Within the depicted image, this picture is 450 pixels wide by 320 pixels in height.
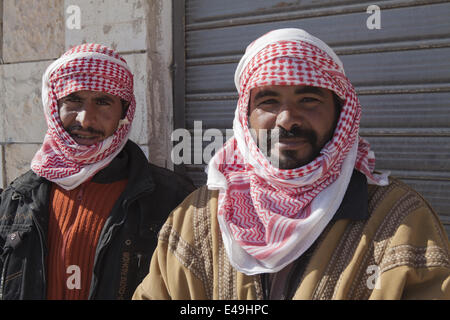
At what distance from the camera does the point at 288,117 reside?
1.71 meters

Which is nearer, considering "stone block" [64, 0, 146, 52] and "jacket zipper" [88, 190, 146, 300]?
"jacket zipper" [88, 190, 146, 300]

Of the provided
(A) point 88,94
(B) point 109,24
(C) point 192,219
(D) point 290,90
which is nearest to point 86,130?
(A) point 88,94

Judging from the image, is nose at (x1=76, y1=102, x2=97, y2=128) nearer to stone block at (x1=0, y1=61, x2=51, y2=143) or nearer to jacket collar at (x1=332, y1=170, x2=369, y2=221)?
jacket collar at (x1=332, y1=170, x2=369, y2=221)

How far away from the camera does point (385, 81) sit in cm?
277

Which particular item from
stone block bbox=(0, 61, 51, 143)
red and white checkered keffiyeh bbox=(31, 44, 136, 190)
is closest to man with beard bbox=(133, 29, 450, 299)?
red and white checkered keffiyeh bbox=(31, 44, 136, 190)

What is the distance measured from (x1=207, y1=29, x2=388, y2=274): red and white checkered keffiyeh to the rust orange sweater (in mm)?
750

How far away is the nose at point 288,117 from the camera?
1704 mm

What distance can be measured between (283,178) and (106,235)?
3.25 ft

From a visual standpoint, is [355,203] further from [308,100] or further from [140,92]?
[140,92]

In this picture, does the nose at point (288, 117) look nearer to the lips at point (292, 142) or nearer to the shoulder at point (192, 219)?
the lips at point (292, 142)

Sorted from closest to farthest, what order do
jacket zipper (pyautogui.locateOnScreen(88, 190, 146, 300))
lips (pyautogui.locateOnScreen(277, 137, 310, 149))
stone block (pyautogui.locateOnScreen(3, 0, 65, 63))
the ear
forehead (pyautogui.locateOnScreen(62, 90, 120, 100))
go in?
lips (pyautogui.locateOnScreen(277, 137, 310, 149)), jacket zipper (pyautogui.locateOnScreen(88, 190, 146, 300)), forehead (pyautogui.locateOnScreen(62, 90, 120, 100)), the ear, stone block (pyautogui.locateOnScreen(3, 0, 65, 63))

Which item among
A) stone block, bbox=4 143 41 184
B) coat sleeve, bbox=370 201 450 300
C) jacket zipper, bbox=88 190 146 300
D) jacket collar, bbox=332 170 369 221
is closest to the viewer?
coat sleeve, bbox=370 201 450 300

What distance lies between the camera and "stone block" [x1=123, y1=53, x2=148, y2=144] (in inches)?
133

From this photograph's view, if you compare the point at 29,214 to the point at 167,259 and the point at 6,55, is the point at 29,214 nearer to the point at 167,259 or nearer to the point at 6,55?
the point at 167,259
